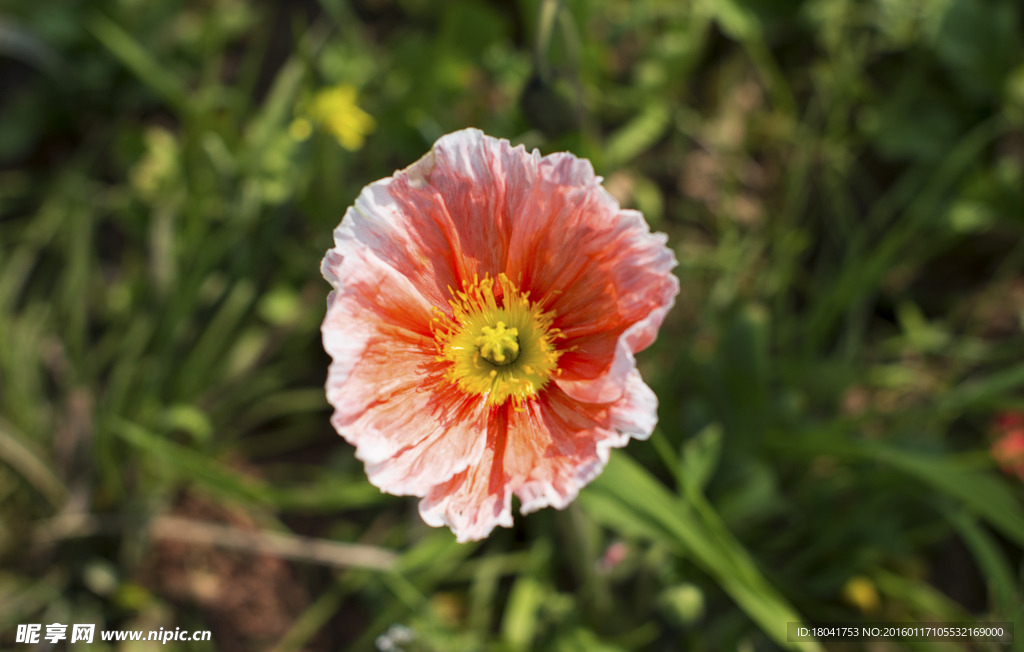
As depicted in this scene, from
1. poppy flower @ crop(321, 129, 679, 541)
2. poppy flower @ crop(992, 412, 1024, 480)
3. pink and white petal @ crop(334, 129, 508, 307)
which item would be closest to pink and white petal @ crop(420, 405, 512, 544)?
poppy flower @ crop(321, 129, 679, 541)

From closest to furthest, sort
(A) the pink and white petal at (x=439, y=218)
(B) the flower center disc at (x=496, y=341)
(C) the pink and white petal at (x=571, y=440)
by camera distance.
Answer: (C) the pink and white petal at (x=571, y=440), (A) the pink and white petal at (x=439, y=218), (B) the flower center disc at (x=496, y=341)

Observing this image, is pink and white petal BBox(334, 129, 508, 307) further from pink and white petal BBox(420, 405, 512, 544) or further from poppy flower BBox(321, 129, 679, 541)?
pink and white petal BBox(420, 405, 512, 544)

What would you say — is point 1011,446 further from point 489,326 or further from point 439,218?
point 439,218

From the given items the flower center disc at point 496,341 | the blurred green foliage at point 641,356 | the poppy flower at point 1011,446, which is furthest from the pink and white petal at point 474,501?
the poppy flower at point 1011,446

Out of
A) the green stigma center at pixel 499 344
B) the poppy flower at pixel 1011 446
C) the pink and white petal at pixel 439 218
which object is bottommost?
the poppy flower at pixel 1011 446

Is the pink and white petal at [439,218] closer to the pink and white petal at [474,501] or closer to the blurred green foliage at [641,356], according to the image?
the pink and white petal at [474,501]

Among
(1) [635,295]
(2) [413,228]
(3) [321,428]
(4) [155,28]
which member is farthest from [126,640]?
(4) [155,28]

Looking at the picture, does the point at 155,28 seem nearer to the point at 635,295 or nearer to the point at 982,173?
the point at 635,295
